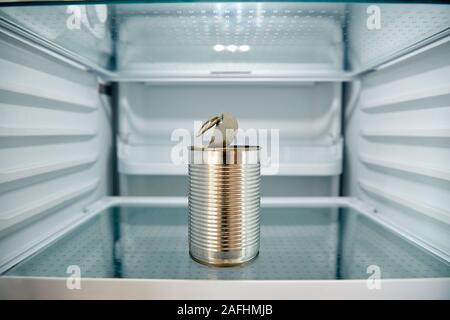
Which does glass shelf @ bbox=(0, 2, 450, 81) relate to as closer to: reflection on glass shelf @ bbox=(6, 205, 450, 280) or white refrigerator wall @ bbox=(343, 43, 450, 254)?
white refrigerator wall @ bbox=(343, 43, 450, 254)

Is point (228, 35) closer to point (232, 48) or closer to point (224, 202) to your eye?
point (232, 48)

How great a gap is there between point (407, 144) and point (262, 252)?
59cm

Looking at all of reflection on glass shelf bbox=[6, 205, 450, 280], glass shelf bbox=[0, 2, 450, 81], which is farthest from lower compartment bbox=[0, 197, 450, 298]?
glass shelf bbox=[0, 2, 450, 81]

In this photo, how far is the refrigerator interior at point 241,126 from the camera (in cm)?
74

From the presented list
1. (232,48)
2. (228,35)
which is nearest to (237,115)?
(232,48)

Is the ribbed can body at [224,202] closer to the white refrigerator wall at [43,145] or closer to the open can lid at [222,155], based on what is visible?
the open can lid at [222,155]

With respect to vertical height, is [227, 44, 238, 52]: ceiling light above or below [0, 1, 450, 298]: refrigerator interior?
above

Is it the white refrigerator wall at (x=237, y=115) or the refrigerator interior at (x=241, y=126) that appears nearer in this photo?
the refrigerator interior at (x=241, y=126)

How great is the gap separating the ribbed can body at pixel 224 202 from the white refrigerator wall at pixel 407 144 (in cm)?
51

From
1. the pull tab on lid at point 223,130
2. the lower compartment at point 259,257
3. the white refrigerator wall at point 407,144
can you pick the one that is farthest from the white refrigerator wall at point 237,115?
the pull tab on lid at point 223,130

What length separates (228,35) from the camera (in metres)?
0.90

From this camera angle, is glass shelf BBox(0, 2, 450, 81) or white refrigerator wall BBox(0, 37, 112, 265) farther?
white refrigerator wall BBox(0, 37, 112, 265)

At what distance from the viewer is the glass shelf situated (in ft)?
2.31
